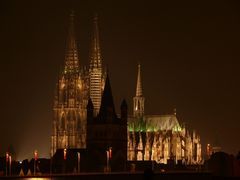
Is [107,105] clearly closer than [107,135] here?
No

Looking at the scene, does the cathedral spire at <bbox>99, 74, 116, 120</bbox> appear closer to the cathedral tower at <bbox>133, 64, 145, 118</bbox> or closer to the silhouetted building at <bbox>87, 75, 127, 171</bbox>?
the silhouetted building at <bbox>87, 75, 127, 171</bbox>

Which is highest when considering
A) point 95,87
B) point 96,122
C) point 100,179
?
point 95,87

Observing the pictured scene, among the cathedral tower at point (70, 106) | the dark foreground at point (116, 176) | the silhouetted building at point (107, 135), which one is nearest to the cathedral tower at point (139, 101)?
the cathedral tower at point (70, 106)

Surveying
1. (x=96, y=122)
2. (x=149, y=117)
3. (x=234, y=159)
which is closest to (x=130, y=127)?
(x=149, y=117)

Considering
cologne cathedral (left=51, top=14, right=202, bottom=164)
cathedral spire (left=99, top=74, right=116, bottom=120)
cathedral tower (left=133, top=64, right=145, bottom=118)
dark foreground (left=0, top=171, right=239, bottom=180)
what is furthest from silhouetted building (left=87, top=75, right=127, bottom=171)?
cathedral tower (left=133, top=64, right=145, bottom=118)

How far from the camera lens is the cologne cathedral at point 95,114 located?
13438cm

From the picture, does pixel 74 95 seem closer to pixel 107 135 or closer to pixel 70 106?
pixel 70 106

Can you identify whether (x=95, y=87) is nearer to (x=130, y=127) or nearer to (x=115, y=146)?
(x=130, y=127)

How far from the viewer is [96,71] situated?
474 feet

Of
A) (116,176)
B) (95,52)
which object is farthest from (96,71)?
(116,176)

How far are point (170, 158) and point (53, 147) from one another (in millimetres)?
21213

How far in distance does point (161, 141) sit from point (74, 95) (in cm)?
1790

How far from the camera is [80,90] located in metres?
140

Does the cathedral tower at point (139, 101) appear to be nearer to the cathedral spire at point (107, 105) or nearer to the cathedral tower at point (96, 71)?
the cathedral tower at point (96, 71)
